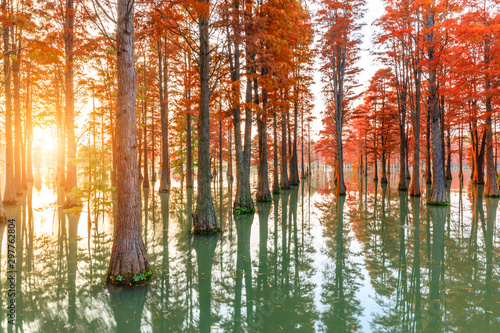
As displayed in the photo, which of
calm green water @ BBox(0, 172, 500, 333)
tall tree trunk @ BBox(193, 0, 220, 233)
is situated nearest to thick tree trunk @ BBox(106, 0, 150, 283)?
calm green water @ BBox(0, 172, 500, 333)

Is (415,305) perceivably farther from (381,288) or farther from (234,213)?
(234,213)

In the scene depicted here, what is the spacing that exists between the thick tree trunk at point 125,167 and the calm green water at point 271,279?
48 centimetres

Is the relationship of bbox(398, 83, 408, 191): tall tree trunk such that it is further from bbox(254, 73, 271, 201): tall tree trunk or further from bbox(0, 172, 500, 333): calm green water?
bbox(254, 73, 271, 201): tall tree trunk

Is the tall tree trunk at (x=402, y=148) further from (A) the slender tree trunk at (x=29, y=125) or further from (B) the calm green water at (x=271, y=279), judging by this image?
(A) the slender tree trunk at (x=29, y=125)

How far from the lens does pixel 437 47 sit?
14.1 m

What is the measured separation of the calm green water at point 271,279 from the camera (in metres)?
3.98

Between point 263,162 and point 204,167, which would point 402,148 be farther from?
point 204,167

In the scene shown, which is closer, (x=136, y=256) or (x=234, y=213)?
(x=136, y=256)

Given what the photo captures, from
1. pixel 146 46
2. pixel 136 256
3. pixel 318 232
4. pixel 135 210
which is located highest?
pixel 146 46

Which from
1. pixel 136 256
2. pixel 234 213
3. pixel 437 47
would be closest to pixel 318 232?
pixel 234 213

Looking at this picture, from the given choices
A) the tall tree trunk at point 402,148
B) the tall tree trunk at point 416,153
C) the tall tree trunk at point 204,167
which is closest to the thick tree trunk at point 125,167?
the tall tree trunk at point 204,167

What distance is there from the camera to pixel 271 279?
554 cm

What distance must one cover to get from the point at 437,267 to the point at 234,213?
8.34 m

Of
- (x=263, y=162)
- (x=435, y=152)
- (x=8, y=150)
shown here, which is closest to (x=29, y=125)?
(x=8, y=150)
